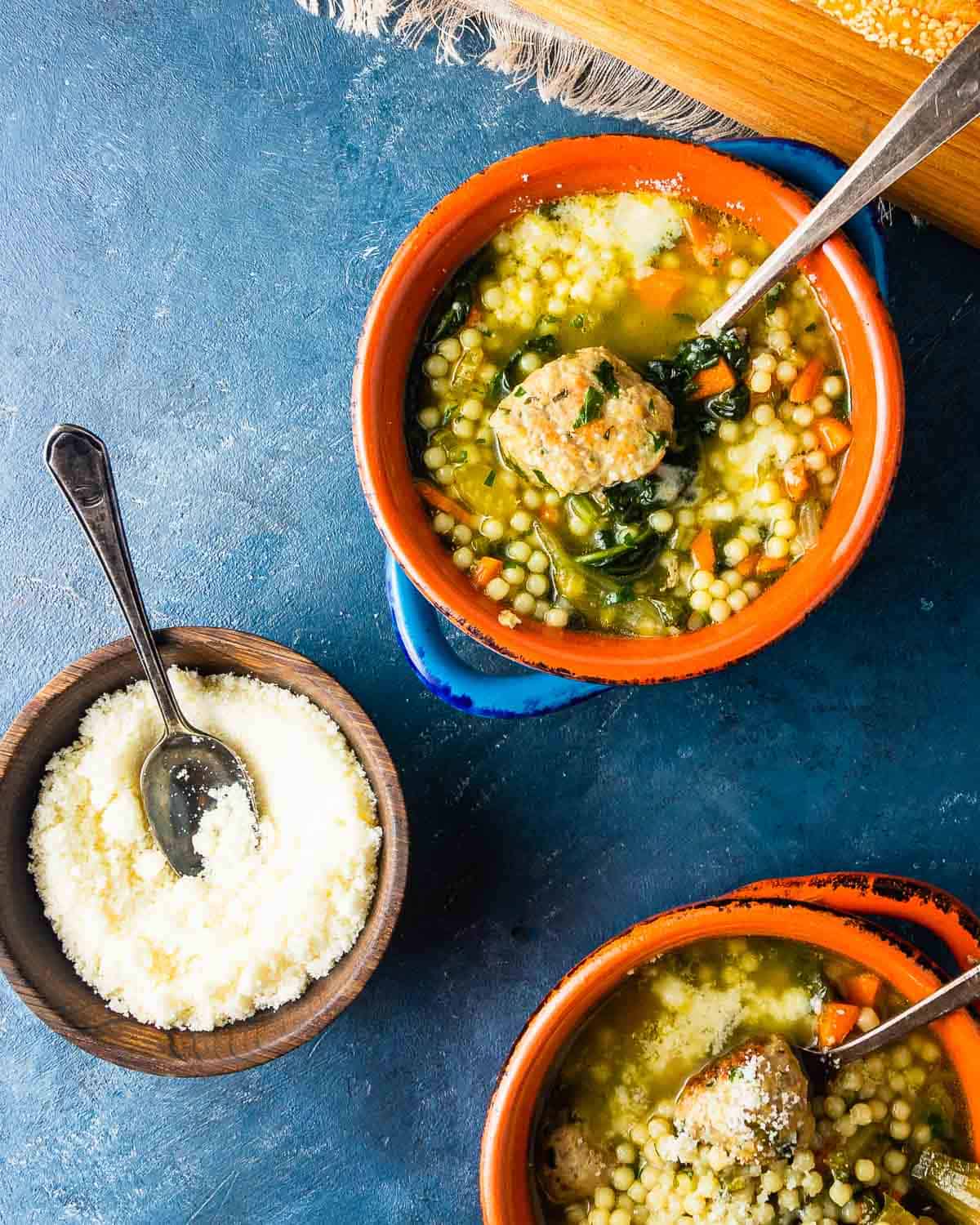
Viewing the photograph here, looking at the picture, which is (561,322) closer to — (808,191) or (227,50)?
(808,191)

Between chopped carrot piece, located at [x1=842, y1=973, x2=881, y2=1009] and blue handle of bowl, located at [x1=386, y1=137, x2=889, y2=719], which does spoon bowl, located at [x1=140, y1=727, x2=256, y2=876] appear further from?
chopped carrot piece, located at [x1=842, y1=973, x2=881, y2=1009]

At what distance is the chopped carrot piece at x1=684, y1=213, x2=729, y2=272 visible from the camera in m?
2.30

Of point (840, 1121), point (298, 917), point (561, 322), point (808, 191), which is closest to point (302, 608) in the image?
point (298, 917)

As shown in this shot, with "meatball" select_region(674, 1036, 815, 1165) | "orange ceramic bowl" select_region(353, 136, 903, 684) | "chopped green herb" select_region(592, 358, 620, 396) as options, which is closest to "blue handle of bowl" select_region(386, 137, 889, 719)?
"orange ceramic bowl" select_region(353, 136, 903, 684)

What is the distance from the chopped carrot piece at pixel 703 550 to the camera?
2.35 metres

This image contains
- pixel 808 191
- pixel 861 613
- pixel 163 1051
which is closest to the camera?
pixel 808 191

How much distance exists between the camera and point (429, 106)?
9.19 feet

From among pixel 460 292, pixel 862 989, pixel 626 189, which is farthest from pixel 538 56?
pixel 862 989

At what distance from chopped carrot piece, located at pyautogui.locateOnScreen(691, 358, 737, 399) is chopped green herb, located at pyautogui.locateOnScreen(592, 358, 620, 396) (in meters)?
0.19

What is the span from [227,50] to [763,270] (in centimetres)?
144

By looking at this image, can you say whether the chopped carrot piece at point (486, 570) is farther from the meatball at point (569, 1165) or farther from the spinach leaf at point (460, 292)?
the meatball at point (569, 1165)

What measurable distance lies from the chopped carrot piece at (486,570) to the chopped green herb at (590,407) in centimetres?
30

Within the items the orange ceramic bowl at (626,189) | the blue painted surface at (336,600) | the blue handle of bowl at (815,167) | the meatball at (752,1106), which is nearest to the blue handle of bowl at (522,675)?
the blue handle of bowl at (815,167)

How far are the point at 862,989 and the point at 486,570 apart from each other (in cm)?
110
